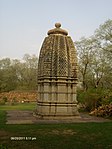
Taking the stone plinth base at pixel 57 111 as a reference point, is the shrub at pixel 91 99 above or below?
above

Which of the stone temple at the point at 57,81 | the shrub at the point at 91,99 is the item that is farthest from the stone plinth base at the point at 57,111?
the shrub at the point at 91,99

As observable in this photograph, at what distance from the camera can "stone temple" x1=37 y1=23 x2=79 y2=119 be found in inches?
440

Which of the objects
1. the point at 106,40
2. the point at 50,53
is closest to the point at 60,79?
the point at 50,53

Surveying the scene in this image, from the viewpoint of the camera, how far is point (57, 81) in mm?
11242

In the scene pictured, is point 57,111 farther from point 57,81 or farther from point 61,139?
point 61,139

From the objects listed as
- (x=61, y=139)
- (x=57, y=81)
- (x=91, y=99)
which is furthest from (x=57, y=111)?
(x=61, y=139)

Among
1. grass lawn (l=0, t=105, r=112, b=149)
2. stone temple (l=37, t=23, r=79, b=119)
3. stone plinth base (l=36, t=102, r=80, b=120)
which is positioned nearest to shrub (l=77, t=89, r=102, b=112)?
stone temple (l=37, t=23, r=79, b=119)

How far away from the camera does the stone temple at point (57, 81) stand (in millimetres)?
11172

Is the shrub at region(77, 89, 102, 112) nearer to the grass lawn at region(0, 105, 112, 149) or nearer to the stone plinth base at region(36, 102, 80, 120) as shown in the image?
the stone plinth base at region(36, 102, 80, 120)

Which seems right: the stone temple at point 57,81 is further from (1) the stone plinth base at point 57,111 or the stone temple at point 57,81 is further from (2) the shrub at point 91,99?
(2) the shrub at point 91,99

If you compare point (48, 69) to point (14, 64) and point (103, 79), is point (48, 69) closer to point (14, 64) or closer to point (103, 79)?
point (103, 79)

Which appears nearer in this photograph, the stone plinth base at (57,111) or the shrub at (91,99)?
the stone plinth base at (57,111)

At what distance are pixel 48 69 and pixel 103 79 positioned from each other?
2149 cm

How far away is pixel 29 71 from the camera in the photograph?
157ft
